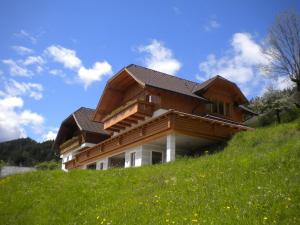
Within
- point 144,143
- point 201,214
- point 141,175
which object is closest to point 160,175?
point 141,175

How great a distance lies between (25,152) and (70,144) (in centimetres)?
4260

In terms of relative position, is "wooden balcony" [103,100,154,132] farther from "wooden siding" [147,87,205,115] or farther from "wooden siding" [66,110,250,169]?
"wooden siding" [66,110,250,169]

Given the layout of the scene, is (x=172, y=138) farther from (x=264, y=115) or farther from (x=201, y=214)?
(x=264, y=115)

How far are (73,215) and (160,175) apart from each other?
14.6ft

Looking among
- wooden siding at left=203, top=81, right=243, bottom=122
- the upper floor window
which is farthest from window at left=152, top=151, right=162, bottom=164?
wooden siding at left=203, top=81, right=243, bottom=122

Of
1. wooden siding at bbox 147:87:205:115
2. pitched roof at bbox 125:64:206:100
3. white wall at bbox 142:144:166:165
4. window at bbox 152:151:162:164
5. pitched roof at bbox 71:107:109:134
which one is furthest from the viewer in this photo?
pitched roof at bbox 71:107:109:134

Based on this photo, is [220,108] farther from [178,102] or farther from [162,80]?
[162,80]

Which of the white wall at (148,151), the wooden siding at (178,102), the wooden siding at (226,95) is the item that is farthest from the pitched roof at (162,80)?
the white wall at (148,151)

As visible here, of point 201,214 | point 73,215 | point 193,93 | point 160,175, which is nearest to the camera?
point 201,214

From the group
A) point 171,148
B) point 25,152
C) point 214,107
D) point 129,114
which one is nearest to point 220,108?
point 214,107

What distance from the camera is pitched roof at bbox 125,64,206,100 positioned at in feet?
100

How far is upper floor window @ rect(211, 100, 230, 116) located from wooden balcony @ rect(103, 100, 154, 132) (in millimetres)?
6035

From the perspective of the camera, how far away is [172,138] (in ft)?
80.8

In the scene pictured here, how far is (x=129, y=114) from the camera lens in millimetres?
30359
